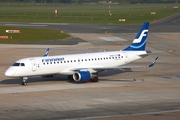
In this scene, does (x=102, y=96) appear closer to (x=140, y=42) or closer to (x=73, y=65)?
(x=73, y=65)

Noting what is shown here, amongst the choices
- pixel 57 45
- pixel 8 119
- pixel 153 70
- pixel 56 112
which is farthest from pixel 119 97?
pixel 57 45

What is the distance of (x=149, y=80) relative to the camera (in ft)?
201

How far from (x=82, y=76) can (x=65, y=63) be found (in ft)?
8.59

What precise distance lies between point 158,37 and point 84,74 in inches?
2370

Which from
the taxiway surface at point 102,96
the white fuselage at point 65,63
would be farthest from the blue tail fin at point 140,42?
the taxiway surface at point 102,96

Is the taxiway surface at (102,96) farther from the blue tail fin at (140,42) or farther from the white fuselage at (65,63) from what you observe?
the blue tail fin at (140,42)

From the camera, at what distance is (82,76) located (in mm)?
57594

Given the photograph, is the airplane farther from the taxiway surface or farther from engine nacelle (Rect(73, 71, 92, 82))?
the taxiway surface

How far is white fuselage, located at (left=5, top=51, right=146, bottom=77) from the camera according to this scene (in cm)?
5591

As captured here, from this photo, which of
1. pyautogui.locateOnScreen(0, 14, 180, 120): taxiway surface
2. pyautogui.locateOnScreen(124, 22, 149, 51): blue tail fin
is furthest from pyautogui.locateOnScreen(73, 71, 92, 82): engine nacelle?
pyautogui.locateOnScreen(124, 22, 149, 51): blue tail fin

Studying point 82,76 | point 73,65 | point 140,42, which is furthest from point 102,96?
point 140,42

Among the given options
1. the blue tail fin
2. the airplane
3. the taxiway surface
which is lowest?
the taxiway surface

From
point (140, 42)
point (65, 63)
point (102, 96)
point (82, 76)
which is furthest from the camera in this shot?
point (140, 42)

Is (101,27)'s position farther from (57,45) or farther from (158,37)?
(57,45)
